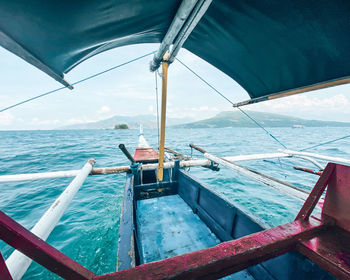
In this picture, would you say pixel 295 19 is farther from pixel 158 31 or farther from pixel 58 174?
pixel 58 174

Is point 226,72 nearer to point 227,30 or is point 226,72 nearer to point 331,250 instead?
point 227,30

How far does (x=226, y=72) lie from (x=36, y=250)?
4.19 m

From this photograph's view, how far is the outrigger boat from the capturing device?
0.97 m

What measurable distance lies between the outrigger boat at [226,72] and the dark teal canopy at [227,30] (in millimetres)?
12

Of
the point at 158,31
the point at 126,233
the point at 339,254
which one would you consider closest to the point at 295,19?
the point at 158,31

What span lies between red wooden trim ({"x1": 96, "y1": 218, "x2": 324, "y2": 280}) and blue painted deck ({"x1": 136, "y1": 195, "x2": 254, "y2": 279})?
218 cm

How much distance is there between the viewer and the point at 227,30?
242cm

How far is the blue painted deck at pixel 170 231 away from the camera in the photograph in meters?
3.19

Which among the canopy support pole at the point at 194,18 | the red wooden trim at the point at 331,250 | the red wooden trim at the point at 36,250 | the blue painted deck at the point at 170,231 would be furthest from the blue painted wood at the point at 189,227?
the canopy support pole at the point at 194,18

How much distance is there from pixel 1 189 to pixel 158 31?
1179 cm

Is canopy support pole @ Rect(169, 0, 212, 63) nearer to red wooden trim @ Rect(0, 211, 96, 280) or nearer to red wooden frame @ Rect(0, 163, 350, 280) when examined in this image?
red wooden frame @ Rect(0, 163, 350, 280)

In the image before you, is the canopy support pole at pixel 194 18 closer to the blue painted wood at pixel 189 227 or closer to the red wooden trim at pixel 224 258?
the red wooden trim at pixel 224 258

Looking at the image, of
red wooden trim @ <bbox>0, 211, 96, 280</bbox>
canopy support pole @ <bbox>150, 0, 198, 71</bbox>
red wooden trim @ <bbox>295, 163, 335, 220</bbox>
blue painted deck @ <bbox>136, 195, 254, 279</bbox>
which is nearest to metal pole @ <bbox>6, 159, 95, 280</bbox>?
red wooden trim @ <bbox>0, 211, 96, 280</bbox>

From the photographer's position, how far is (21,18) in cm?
141
